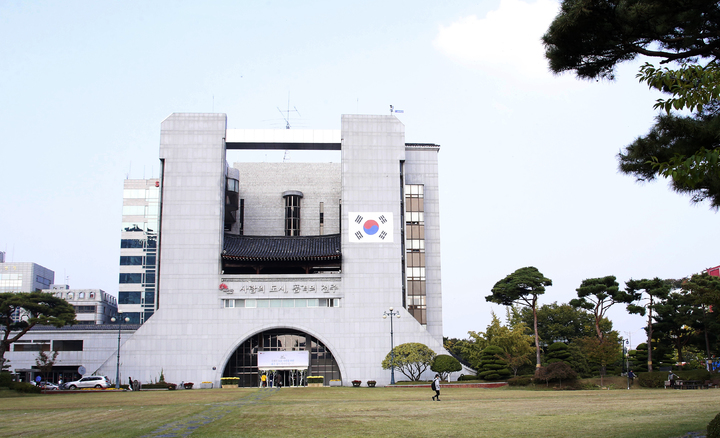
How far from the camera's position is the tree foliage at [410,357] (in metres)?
59.1

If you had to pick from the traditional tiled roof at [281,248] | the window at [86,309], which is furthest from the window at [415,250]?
the window at [86,309]

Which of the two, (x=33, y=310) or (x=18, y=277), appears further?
(x=18, y=277)

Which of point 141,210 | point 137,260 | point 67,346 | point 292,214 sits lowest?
point 67,346

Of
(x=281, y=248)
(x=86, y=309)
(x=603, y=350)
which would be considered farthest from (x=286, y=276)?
(x=86, y=309)

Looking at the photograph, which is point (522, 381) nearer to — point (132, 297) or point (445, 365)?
point (445, 365)

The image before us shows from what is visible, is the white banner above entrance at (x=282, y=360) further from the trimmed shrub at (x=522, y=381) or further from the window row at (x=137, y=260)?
the window row at (x=137, y=260)

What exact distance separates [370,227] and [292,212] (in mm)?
16725

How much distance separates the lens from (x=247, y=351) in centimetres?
6600

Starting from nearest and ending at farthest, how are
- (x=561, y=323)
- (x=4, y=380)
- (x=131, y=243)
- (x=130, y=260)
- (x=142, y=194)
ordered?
(x=4, y=380) < (x=561, y=323) < (x=130, y=260) < (x=131, y=243) < (x=142, y=194)

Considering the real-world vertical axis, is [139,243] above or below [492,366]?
above

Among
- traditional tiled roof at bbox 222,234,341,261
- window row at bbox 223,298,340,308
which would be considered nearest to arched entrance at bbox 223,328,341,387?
window row at bbox 223,298,340,308

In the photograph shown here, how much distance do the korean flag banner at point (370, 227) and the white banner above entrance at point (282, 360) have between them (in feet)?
44.3

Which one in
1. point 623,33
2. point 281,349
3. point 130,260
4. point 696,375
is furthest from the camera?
point 130,260

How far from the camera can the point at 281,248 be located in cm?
6800
